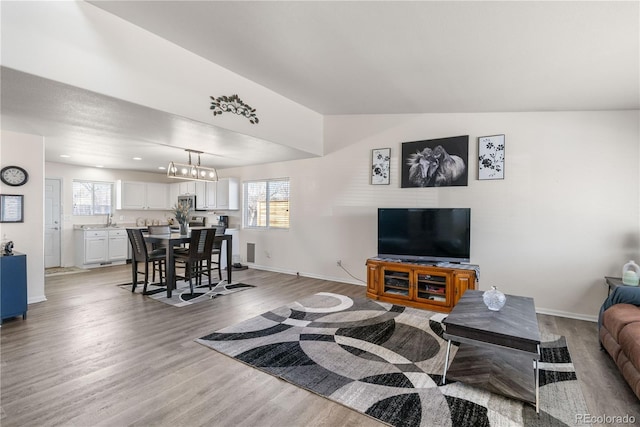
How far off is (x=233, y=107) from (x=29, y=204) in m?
3.13

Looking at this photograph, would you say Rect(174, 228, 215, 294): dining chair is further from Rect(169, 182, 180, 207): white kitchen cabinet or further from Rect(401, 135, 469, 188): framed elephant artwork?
Rect(169, 182, 180, 207): white kitchen cabinet

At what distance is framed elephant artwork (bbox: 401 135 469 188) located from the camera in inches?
171

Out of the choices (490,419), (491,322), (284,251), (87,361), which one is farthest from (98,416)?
(284,251)

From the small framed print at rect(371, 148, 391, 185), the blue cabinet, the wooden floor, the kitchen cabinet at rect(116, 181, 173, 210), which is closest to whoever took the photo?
the wooden floor

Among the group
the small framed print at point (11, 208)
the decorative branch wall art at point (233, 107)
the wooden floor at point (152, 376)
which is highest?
the decorative branch wall art at point (233, 107)

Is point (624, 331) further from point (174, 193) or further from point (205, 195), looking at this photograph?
point (174, 193)

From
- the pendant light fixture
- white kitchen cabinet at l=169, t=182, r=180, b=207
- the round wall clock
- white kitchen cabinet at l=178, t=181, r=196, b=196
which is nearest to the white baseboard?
the round wall clock

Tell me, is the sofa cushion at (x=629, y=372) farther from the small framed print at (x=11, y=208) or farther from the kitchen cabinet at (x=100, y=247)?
the kitchen cabinet at (x=100, y=247)

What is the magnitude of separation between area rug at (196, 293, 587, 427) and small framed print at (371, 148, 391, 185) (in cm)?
213

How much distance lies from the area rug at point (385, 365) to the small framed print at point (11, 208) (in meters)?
3.17

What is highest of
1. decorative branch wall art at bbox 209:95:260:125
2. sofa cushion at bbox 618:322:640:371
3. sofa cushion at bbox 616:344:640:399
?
decorative branch wall art at bbox 209:95:260:125

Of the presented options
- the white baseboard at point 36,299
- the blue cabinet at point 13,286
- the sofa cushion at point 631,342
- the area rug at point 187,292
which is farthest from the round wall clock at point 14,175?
the sofa cushion at point 631,342

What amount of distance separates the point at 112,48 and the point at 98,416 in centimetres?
282

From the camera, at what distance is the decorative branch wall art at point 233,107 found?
352 cm
